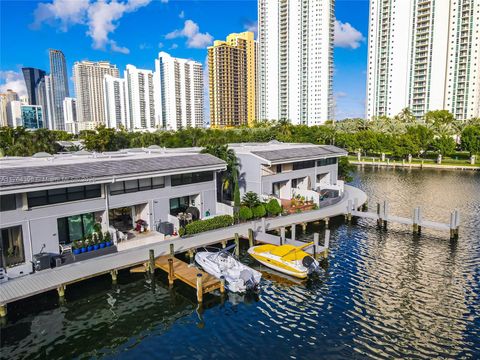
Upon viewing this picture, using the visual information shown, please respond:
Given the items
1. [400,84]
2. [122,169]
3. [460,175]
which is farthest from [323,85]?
[122,169]

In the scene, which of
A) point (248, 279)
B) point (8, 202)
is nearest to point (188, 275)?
point (248, 279)

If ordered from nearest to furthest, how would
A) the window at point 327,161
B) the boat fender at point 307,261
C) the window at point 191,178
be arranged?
1. the boat fender at point 307,261
2. the window at point 191,178
3. the window at point 327,161

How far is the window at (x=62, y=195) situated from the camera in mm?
23734

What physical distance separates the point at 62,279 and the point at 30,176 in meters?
7.03

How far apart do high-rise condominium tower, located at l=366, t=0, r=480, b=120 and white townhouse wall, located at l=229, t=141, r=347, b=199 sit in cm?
11597

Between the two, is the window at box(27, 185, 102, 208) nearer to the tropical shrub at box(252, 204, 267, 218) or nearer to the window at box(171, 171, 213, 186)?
the window at box(171, 171, 213, 186)

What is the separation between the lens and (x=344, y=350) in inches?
674

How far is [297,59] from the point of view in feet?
A: 540

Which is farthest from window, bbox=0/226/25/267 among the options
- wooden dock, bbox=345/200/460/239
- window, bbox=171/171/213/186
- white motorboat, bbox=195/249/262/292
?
wooden dock, bbox=345/200/460/239

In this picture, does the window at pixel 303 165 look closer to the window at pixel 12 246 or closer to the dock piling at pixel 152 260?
the dock piling at pixel 152 260

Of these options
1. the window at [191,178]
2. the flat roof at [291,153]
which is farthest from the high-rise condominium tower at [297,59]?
the window at [191,178]

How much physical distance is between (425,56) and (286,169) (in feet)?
424

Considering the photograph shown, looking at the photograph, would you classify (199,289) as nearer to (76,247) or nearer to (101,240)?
(101,240)

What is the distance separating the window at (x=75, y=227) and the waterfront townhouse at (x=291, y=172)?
17744 millimetres
